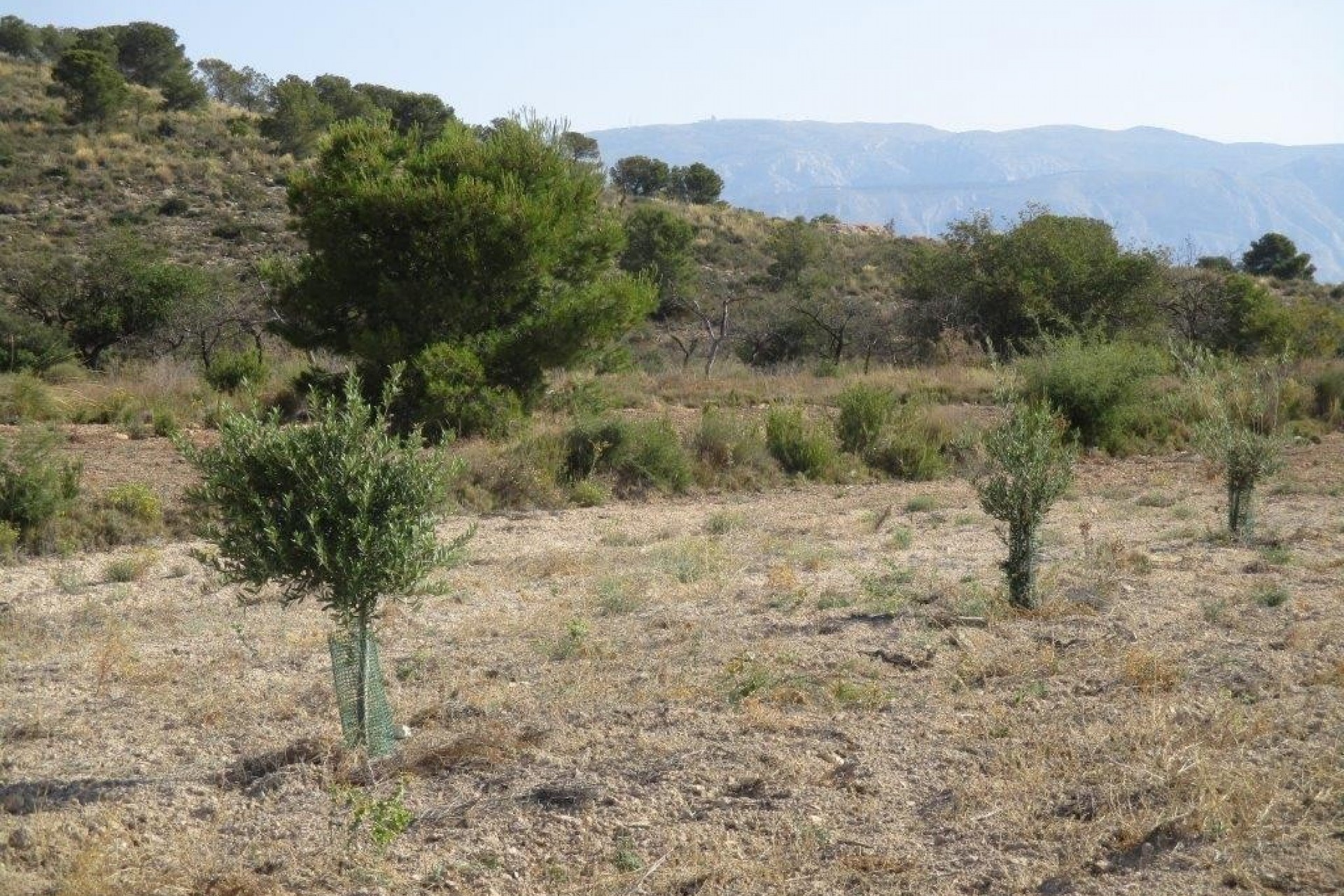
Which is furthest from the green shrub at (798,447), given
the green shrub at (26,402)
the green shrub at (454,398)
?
the green shrub at (26,402)

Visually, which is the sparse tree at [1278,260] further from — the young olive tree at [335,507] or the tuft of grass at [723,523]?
the young olive tree at [335,507]

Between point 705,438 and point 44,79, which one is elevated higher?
point 44,79

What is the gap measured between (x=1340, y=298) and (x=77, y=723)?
4988cm

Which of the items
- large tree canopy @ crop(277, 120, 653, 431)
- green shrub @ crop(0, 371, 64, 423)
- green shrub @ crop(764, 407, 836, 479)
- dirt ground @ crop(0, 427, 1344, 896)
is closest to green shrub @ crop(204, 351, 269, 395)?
large tree canopy @ crop(277, 120, 653, 431)

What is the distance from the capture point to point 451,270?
664 inches

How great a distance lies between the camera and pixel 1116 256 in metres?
29.6

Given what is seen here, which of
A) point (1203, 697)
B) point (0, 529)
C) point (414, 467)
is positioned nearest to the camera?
point (414, 467)

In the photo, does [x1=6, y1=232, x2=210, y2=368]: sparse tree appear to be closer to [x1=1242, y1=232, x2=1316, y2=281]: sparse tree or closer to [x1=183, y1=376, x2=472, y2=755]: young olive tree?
[x1=183, y1=376, x2=472, y2=755]: young olive tree

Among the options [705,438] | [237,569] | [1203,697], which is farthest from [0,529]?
[1203,697]

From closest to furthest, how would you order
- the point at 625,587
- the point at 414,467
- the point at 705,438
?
the point at 414,467
the point at 625,587
the point at 705,438

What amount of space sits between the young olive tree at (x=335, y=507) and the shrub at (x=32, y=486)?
675 cm

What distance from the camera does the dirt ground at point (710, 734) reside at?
4.50 metres

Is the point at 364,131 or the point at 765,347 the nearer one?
the point at 364,131

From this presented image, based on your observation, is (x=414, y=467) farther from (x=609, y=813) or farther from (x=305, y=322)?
(x=305, y=322)
